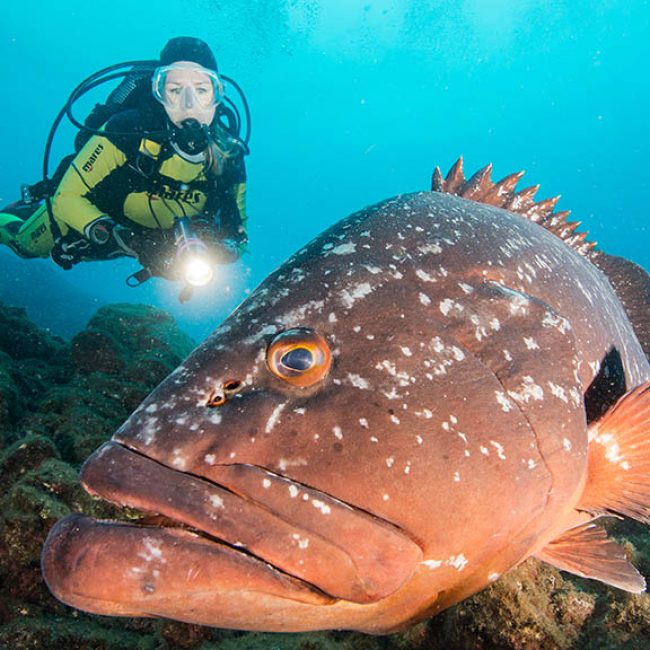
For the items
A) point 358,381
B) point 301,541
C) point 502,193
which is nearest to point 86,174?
point 502,193

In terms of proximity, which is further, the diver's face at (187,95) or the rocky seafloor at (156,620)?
the diver's face at (187,95)

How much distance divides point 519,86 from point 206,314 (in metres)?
93.8

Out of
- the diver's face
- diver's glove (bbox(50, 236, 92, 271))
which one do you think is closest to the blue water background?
diver's glove (bbox(50, 236, 92, 271))

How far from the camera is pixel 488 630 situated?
2449 millimetres

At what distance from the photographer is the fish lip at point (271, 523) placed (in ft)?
4.96

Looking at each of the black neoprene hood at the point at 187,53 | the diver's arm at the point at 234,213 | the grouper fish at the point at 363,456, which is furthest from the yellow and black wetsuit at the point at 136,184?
the grouper fish at the point at 363,456

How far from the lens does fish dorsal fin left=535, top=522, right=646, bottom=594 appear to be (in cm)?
243

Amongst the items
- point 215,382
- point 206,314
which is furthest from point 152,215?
point 206,314

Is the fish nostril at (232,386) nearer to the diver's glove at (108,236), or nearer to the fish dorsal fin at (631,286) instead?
the fish dorsal fin at (631,286)

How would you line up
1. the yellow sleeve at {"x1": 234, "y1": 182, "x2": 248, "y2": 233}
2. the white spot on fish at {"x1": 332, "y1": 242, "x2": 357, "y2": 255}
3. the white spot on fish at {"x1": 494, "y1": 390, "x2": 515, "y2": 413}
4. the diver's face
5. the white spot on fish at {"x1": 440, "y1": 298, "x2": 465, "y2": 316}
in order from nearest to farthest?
the white spot on fish at {"x1": 494, "y1": 390, "x2": 515, "y2": 413}, the white spot on fish at {"x1": 440, "y1": 298, "x2": 465, "y2": 316}, the white spot on fish at {"x1": 332, "y1": 242, "x2": 357, "y2": 255}, the diver's face, the yellow sleeve at {"x1": 234, "y1": 182, "x2": 248, "y2": 233}

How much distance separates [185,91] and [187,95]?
0.09 meters

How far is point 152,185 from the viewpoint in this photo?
7.55 metres

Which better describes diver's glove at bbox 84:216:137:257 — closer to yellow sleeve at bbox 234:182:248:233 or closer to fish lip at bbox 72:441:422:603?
yellow sleeve at bbox 234:182:248:233

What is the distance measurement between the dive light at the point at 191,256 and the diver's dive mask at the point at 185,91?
84.6 inches
